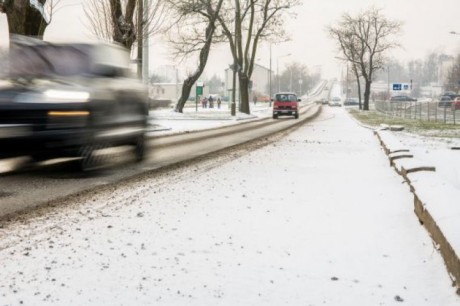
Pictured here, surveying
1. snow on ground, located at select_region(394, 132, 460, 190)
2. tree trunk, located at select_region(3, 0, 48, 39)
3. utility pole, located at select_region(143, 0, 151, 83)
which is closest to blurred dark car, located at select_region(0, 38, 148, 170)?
snow on ground, located at select_region(394, 132, 460, 190)

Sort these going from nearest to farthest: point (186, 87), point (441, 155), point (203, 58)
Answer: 1. point (441, 155)
2. point (203, 58)
3. point (186, 87)

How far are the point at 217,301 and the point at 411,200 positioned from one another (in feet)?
13.5

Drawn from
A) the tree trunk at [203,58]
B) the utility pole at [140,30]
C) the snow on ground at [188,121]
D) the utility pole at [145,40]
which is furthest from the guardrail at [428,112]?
the utility pole at [140,30]

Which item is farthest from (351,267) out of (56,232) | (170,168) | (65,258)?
(170,168)

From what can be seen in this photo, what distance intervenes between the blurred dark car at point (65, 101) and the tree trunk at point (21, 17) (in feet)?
22.4

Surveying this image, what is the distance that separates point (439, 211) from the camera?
15.1 ft

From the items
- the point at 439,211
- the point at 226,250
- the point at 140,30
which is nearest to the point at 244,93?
the point at 140,30

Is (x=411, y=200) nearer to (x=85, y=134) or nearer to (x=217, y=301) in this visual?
(x=217, y=301)

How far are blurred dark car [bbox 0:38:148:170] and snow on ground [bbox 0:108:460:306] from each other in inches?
47.5

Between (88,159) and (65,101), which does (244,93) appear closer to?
(88,159)

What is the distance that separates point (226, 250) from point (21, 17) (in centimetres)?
1278

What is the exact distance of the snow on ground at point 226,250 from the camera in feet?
11.2

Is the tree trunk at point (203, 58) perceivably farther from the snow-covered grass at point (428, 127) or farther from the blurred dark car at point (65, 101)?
the blurred dark car at point (65, 101)

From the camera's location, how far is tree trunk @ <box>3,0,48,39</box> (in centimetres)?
1454
